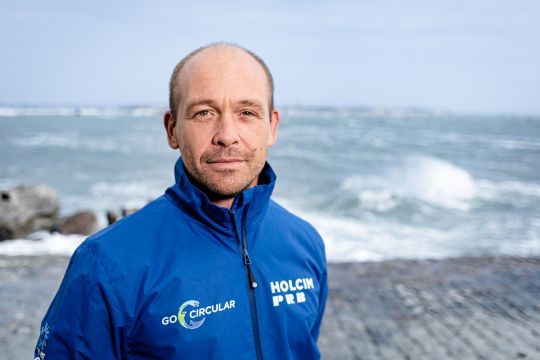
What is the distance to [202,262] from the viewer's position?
177 cm

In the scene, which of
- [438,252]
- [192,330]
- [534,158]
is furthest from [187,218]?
[534,158]

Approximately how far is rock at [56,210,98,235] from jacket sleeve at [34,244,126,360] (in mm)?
11076

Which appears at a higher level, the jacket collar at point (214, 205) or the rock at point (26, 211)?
the jacket collar at point (214, 205)

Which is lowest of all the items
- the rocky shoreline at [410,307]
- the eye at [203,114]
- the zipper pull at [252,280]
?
the rocky shoreline at [410,307]

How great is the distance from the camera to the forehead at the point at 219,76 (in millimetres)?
1752

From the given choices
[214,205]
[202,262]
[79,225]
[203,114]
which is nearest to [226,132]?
[203,114]

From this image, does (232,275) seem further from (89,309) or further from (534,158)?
(534,158)

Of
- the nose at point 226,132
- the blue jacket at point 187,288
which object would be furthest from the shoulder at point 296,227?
the nose at point 226,132

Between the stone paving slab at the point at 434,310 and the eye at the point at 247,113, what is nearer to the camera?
the eye at the point at 247,113

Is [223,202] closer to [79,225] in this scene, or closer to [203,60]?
[203,60]

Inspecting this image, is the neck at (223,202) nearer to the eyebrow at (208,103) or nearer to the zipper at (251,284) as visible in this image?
the zipper at (251,284)

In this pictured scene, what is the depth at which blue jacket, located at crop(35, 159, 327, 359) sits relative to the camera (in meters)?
1.57

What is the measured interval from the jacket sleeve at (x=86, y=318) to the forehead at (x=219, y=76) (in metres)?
0.73

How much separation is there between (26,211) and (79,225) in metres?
1.37
